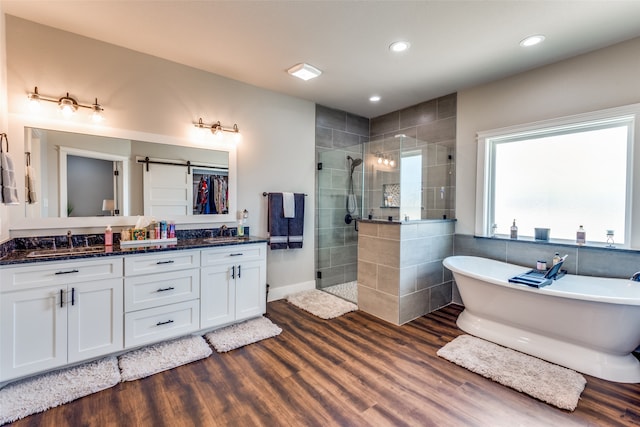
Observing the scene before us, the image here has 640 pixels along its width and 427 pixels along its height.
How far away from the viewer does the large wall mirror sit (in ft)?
7.72

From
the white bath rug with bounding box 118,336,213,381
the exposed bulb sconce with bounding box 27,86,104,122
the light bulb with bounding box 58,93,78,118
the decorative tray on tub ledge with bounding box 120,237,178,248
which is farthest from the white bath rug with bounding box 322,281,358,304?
the light bulb with bounding box 58,93,78,118

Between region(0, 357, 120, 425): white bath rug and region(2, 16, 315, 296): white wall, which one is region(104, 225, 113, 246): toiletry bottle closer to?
region(2, 16, 315, 296): white wall

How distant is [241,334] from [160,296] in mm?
797

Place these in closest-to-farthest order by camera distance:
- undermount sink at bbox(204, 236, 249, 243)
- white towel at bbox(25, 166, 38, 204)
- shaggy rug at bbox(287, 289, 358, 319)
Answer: white towel at bbox(25, 166, 38, 204) → undermount sink at bbox(204, 236, 249, 243) → shaggy rug at bbox(287, 289, 358, 319)

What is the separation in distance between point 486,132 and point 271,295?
3.23m

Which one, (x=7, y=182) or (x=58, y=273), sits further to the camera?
(x=58, y=273)

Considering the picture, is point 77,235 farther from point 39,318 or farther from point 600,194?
point 600,194

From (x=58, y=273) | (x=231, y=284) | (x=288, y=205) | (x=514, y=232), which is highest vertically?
(x=288, y=205)

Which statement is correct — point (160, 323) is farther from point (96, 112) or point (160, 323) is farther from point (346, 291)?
point (346, 291)

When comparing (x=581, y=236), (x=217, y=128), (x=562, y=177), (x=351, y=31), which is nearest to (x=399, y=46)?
(x=351, y=31)

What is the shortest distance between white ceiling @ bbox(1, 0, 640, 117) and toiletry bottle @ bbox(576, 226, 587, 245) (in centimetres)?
165

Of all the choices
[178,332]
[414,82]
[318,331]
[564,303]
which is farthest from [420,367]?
[414,82]

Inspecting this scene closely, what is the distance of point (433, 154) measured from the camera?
3.61m

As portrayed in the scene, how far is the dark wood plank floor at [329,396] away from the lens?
5.52 ft
